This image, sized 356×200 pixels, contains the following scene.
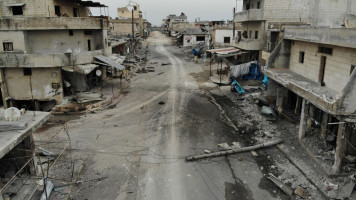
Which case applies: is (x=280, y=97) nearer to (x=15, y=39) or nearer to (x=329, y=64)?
(x=329, y=64)

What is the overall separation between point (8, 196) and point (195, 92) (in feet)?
66.1

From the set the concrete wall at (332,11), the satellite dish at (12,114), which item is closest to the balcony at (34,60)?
the satellite dish at (12,114)

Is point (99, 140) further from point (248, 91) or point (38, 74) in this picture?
point (248, 91)

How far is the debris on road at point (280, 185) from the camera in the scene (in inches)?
472

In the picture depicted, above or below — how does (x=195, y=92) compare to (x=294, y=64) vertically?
below

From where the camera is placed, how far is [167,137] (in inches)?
693

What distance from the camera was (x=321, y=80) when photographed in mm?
16500

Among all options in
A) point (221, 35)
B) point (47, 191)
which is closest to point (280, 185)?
point (47, 191)

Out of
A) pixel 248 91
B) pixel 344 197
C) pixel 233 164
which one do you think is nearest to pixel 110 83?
pixel 248 91

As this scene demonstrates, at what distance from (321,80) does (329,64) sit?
4.28 feet

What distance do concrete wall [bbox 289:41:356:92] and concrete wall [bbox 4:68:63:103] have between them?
2032 centimetres

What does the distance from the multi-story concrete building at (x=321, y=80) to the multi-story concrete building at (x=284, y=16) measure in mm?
6813

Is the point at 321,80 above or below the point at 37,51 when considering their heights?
below

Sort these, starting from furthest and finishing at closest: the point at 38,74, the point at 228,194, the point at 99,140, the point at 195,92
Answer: the point at 195,92 < the point at 38,74 < the point at 99,140 < the point at 228,194
